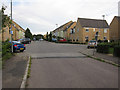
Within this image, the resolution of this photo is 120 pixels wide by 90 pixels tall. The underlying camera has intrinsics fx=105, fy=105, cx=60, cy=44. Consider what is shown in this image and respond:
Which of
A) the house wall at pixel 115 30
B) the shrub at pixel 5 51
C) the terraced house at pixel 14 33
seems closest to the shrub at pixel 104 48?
the shrub at pixel 5 51

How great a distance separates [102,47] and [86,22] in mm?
27009

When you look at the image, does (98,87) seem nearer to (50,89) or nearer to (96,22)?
(50,89)

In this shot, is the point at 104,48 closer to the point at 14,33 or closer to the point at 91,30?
the point at 91,30

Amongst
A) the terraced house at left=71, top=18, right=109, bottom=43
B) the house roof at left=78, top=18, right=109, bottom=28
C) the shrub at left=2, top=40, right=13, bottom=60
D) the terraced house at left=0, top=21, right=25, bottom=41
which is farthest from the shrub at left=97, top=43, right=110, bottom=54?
the house roof at left=78, top=18, right=109, bottom=28

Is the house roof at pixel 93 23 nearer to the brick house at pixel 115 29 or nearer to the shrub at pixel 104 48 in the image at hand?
the brick house at pixel 115 29

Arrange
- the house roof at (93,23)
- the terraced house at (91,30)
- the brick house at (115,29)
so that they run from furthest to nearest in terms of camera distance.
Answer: the brick house at (115,29), the house roof at (93,23), the terraced house at (91,30)

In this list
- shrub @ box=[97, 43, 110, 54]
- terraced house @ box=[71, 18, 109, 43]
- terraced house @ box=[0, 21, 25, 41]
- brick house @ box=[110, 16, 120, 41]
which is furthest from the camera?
brick house @ box=[110, 16, 120, 41]

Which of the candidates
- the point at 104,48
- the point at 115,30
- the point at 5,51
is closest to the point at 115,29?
the point at 115,30

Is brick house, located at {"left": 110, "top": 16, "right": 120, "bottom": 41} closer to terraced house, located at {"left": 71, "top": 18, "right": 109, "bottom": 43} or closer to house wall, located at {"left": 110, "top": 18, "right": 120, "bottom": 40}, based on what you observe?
house wall, located at {"left": 110, "top": 18, "right": 120, "bottom": 40}

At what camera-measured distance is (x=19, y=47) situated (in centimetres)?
1254

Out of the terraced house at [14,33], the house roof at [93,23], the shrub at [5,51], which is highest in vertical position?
the house roof at [93,23]

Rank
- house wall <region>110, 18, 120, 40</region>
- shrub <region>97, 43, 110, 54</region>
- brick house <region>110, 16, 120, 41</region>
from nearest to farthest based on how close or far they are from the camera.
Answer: shrub <region>97, 43, 110, 54</region> < brick house <region>110, 16, 120, 41</region> < house wall <region>110, 18, 120, 40</region>

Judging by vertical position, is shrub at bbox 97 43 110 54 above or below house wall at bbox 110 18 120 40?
below

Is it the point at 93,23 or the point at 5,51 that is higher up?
the point at 93,23
